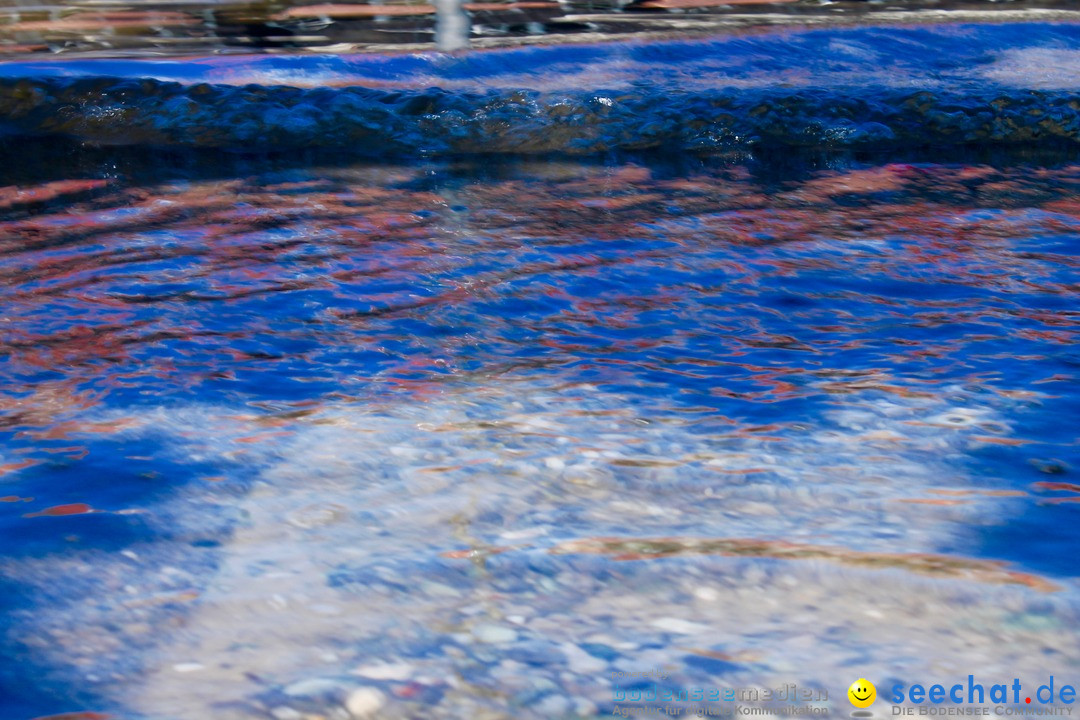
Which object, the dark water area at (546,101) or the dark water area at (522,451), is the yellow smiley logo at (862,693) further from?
the dark water area at (546,101)

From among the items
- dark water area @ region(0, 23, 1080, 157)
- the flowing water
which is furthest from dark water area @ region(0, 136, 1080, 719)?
dark water area @ region(0, 23, 1080, 157)

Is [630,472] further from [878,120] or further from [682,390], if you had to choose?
[878,120]

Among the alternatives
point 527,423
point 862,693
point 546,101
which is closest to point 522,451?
point 527,423

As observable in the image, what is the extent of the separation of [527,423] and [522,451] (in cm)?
11

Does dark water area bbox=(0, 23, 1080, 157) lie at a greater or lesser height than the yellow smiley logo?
greater

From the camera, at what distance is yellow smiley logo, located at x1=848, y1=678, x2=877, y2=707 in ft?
3.95

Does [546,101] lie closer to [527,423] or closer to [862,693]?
[527,423]

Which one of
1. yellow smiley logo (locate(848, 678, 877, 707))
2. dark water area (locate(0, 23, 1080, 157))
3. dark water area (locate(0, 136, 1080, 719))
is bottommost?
yellow smiley logo (locate(848, 678, 877, 707))

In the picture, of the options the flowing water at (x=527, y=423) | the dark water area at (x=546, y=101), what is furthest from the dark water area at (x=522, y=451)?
the dark water area at (x=546, y=101)

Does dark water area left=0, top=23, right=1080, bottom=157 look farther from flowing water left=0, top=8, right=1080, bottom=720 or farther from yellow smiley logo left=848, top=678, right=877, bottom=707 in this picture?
yellow smiley logo left=848, top=678, right=877, bottom=707

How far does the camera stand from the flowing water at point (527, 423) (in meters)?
1.29

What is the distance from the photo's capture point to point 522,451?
1.78m

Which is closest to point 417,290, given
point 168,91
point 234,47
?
point 168,91

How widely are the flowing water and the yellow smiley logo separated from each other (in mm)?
11
